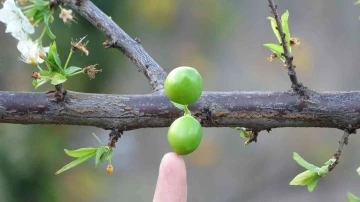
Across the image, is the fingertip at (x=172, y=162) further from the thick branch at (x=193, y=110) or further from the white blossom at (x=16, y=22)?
the white blossom at (x=16, y=22)

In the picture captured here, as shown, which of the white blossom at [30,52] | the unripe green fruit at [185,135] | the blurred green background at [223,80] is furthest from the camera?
the blurred green background at [223,80]

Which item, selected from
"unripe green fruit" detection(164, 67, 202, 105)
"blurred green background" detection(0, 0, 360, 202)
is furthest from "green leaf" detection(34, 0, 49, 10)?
"blurred green background" detection(0, 0, 360, 202)

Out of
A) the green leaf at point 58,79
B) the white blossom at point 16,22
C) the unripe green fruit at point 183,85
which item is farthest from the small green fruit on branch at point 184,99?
the white blossom at point 16,22

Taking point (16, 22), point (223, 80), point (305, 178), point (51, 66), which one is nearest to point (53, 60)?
point (51, 66)

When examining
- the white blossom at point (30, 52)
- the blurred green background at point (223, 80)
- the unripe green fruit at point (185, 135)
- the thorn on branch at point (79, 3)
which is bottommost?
the unripe green fruit at point (185, 135)

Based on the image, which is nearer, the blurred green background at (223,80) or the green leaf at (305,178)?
the green leaf at (305,178)

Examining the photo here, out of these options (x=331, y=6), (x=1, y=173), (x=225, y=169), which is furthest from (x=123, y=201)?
(x=331, y=6)
